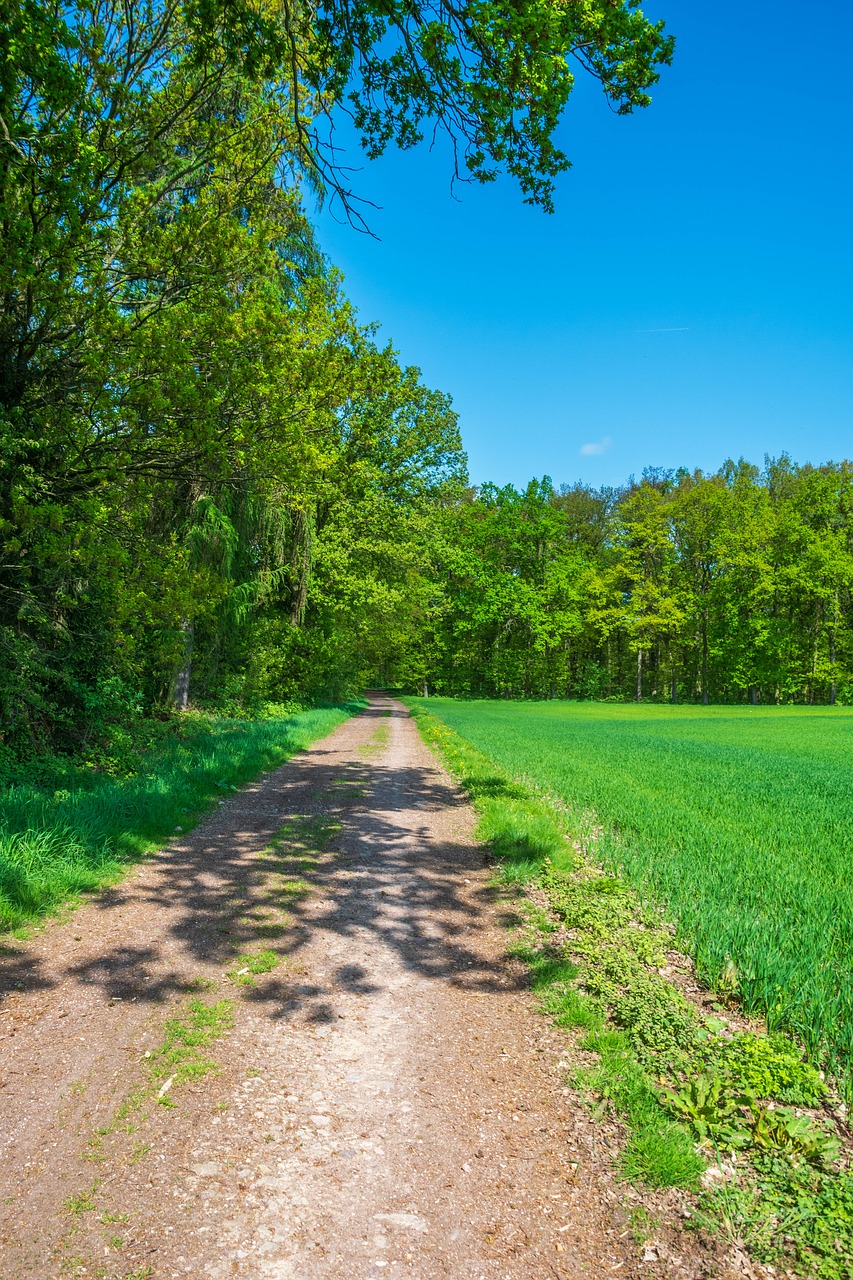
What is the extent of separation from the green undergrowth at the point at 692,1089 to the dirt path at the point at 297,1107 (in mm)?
214

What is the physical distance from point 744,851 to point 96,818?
20.9 ft

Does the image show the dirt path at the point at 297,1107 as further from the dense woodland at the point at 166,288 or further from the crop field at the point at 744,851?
the dense woodland at the point at 166,288

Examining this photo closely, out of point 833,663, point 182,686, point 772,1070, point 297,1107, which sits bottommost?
point 297,1107

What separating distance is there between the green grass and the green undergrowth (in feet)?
11.6

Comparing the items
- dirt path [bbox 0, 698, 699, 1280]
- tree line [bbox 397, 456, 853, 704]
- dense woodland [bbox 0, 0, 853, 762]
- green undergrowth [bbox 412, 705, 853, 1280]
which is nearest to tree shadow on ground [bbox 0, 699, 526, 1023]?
dirt path [bbox 0, 698, 699, 1280]

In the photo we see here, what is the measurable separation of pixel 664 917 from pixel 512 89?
20.8 feet

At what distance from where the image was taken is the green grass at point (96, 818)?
4762mm

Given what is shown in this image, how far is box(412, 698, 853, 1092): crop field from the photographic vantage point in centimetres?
361

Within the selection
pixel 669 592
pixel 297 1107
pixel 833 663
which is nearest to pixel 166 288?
pixel 297 1107

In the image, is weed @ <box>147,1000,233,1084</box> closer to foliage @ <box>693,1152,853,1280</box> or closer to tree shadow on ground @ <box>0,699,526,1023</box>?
tree shadow on ground @ <box>0,699,526,1023</box>

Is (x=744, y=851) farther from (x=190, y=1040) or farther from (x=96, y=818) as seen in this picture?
(x=96, y=818)

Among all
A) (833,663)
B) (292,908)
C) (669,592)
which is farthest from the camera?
(669,592)

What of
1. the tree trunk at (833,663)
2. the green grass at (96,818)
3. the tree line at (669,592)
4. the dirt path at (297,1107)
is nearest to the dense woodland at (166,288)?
the green grass at (96,818)

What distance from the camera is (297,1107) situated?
2.84 metres
